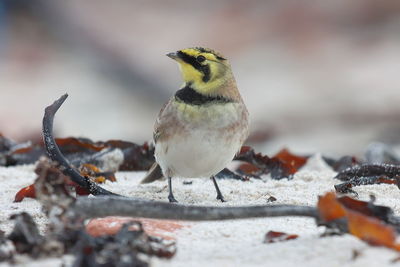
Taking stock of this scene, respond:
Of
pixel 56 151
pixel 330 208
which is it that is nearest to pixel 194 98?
pixel 56 151

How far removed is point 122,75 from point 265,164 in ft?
24.0

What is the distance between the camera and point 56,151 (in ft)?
12.1

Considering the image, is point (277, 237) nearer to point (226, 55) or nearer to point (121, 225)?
point (121, 225)

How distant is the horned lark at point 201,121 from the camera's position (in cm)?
454

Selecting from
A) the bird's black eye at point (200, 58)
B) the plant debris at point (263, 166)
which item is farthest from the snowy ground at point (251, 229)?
the bird's black eye at point (200, 58)

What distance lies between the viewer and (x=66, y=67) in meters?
12.8

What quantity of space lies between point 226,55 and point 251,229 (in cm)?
1013

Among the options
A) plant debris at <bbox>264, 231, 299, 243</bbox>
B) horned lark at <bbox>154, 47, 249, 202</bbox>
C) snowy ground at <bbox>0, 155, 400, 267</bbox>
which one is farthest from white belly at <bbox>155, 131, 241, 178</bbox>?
plant debris at <bbox>264, 231, 299, 243</bbox>

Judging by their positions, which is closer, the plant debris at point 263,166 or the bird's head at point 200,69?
the bird's head at point 200,69

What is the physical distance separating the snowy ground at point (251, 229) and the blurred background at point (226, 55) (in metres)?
3.67

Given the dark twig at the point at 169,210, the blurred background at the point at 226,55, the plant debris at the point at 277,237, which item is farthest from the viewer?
the blurred background at the point at 226,55

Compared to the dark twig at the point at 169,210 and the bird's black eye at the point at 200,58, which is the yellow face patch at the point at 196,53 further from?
the dark twig at the point at 169,210

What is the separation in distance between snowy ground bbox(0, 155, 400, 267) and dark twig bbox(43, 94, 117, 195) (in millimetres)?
247

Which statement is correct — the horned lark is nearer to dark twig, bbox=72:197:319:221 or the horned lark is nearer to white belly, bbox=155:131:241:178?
white belly, bbox=155:131:241:178
